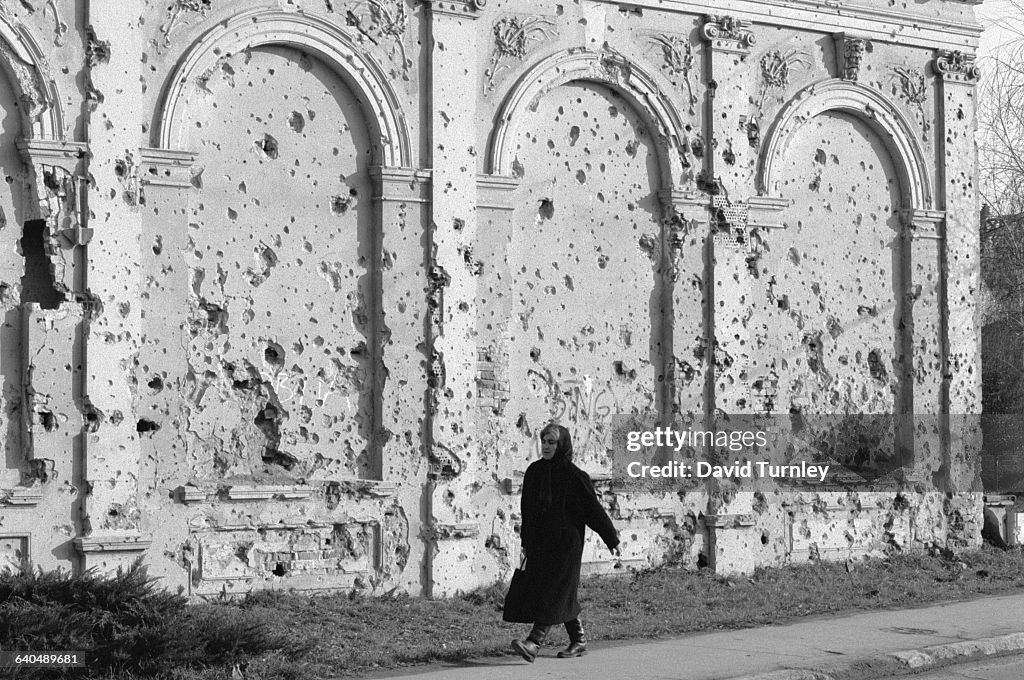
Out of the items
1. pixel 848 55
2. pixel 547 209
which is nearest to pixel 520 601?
pixel 547 209

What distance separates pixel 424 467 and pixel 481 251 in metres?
1.91

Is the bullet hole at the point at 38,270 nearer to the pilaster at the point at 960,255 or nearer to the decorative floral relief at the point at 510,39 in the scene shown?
the decorative floral relief at the point at 510,39

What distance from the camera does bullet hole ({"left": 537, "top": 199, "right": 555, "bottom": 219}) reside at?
13.1 m

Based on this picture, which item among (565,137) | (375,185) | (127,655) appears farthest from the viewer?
(565,137)

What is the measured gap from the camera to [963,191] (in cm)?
1577

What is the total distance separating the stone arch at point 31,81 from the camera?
10.4m

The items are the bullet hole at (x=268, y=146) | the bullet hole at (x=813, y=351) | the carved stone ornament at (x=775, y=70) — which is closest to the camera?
the bullet hole at (x=268, y=146)

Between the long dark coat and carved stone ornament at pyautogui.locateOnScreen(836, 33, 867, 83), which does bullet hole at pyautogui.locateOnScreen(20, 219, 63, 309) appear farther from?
carved stone ornament at pyautogui.locateOnScreen(836, 33, 867, 83)

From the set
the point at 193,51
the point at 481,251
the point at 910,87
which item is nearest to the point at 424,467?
the point at 481,251

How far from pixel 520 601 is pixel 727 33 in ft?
22.4

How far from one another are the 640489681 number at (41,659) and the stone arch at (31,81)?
4210mm

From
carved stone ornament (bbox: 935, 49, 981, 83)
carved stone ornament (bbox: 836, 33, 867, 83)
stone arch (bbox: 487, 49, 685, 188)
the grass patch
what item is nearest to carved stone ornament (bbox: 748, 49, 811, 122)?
carved stone ornament (bbox: 836, 33, 867, 83)

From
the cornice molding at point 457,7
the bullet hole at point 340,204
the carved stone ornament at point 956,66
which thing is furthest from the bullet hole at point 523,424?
the carved stone ornament at point 956,66

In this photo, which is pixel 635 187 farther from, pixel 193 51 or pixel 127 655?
pixel 127 655
